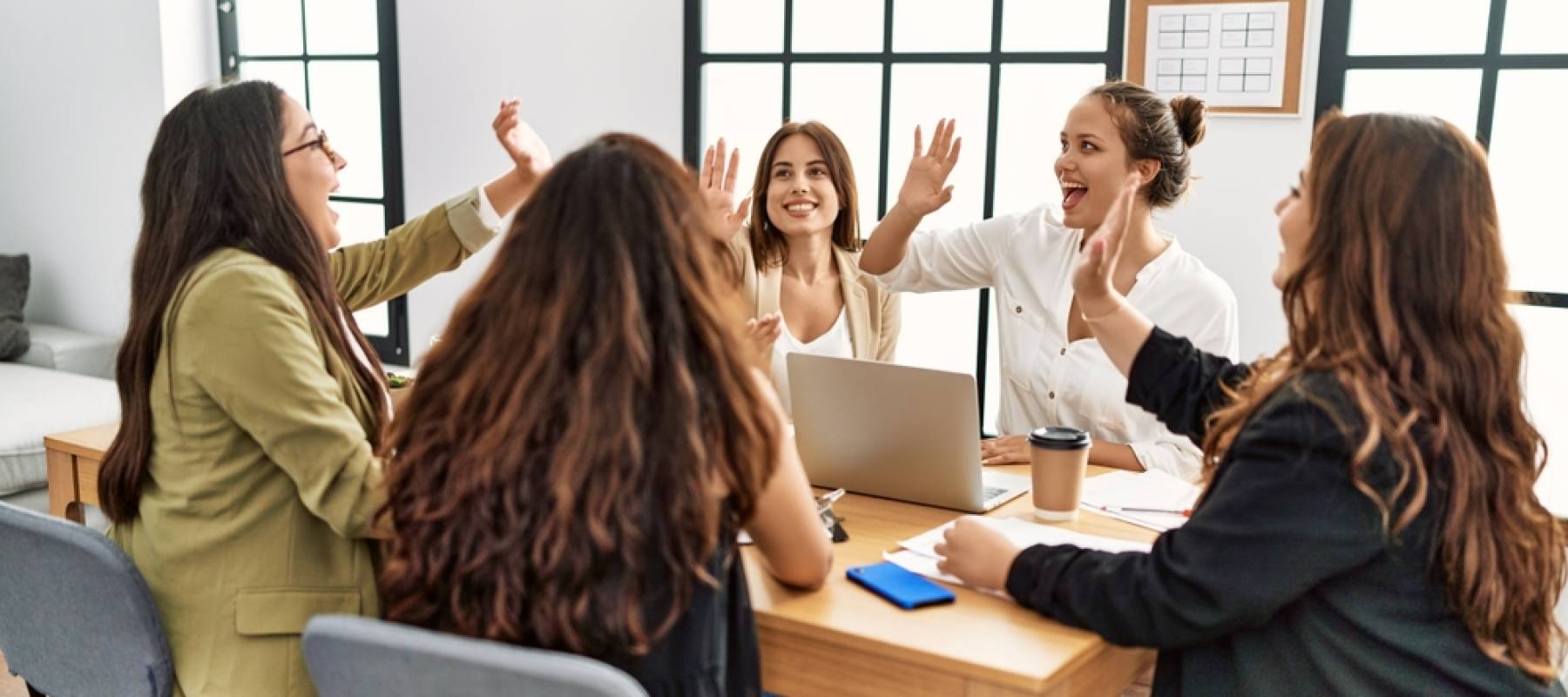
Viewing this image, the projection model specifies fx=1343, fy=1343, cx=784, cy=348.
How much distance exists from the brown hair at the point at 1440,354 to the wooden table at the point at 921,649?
0.36 meters

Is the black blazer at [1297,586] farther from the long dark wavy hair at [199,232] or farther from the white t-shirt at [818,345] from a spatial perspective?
the white t-shirt at [818,345]

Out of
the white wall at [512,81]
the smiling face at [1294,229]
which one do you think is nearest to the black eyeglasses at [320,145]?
the smiling face at [1294,229]

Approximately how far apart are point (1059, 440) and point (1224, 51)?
154cm

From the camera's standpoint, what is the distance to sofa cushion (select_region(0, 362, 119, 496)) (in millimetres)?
3756

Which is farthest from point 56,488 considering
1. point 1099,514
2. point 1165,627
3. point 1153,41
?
point 1153,41

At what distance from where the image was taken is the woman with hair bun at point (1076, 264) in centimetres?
252

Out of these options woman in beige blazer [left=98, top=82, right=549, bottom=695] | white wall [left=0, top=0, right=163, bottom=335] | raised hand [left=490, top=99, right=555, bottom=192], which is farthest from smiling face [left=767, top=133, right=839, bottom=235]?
white wall [left=0, top=0, right=163, bottom=335]

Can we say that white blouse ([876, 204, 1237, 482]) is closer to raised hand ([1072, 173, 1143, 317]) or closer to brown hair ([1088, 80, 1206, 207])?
brown hair ([1088, 80, 1206, 207])

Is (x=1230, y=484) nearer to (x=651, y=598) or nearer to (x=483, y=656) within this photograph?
(x=651, y=598)

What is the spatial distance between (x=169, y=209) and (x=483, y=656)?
91cm

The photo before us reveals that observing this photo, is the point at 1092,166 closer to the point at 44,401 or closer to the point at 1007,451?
the point at 1007,451

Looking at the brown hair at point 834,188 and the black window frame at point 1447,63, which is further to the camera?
the brown hair at point 834,188

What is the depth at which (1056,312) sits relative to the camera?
2.64 m

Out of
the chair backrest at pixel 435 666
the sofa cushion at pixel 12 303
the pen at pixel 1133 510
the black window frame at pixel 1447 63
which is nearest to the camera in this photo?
the chair backrest at pixel 435 666
